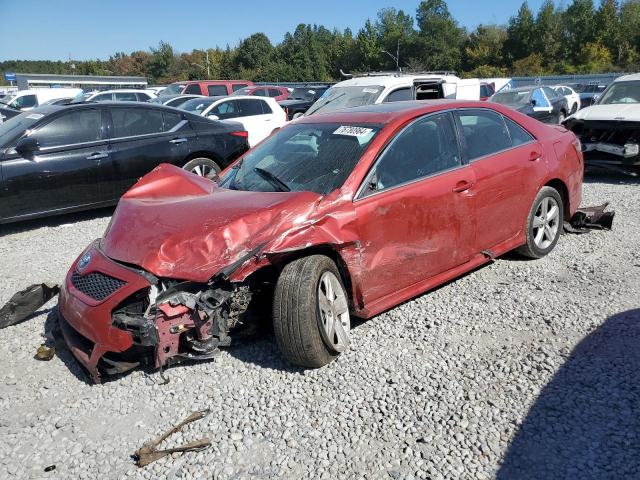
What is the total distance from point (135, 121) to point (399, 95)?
15.9 ft

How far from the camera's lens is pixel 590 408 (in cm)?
291

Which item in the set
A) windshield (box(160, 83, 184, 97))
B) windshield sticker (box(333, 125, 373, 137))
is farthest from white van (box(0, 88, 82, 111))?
windshield sticker (box(333, 125, 373, 137))

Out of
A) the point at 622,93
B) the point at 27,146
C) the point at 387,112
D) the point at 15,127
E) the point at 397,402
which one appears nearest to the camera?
the point at 397,402

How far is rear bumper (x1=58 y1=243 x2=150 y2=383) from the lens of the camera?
3205 mm

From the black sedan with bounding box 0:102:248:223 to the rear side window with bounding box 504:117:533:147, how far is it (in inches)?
184

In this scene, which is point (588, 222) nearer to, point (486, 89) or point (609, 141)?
point (609, 141)

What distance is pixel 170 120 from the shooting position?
807 centimetres

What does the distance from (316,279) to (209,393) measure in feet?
3.11

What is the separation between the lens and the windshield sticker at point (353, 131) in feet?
13.3

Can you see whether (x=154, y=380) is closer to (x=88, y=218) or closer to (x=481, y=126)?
(x=481, y=126)

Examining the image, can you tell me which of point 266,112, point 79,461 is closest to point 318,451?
point 79,461

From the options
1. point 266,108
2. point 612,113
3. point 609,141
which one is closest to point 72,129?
point 266,108

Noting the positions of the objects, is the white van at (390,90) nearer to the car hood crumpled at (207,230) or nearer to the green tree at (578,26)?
the car hood crumpled at (207,230)

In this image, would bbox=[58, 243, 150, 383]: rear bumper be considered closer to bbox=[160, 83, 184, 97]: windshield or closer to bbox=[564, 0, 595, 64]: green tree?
bbox=[160, 83, 184, 97]: windshield
